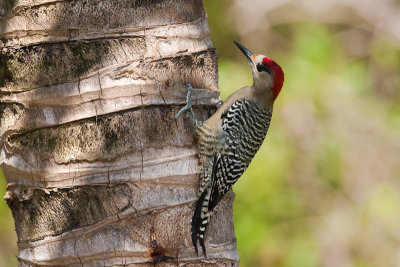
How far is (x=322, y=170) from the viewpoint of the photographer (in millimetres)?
5895

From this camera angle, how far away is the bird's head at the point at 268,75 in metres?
4.11

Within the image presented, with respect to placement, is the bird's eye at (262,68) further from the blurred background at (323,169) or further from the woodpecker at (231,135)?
the blurred background at (323,169)

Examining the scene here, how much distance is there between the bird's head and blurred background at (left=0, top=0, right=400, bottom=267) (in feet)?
3.04

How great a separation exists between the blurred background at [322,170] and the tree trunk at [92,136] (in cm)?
254

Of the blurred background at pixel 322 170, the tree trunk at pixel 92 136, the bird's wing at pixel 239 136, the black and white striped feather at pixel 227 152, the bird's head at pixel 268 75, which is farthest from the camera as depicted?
the blurred background at pixel 322 170

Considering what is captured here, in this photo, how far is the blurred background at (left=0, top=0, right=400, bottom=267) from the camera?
17.7 feet

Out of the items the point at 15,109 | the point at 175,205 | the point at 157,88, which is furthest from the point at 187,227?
the point at 15,109

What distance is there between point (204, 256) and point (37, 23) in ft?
4.40

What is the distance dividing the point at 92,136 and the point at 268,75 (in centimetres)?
189

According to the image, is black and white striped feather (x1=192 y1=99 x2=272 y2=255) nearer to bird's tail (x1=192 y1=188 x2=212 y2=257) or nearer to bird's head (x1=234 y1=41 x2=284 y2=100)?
bird's tail (x1=192 y1=188 x2=212 y2=257)

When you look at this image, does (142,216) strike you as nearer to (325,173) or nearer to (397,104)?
(325,173)

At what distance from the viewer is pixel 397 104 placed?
20.7 ft

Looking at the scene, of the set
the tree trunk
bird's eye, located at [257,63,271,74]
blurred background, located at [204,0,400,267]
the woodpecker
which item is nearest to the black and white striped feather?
the woodpecker

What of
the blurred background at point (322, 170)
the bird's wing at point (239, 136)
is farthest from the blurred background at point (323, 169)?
the bird's wing at point (239, 136)
